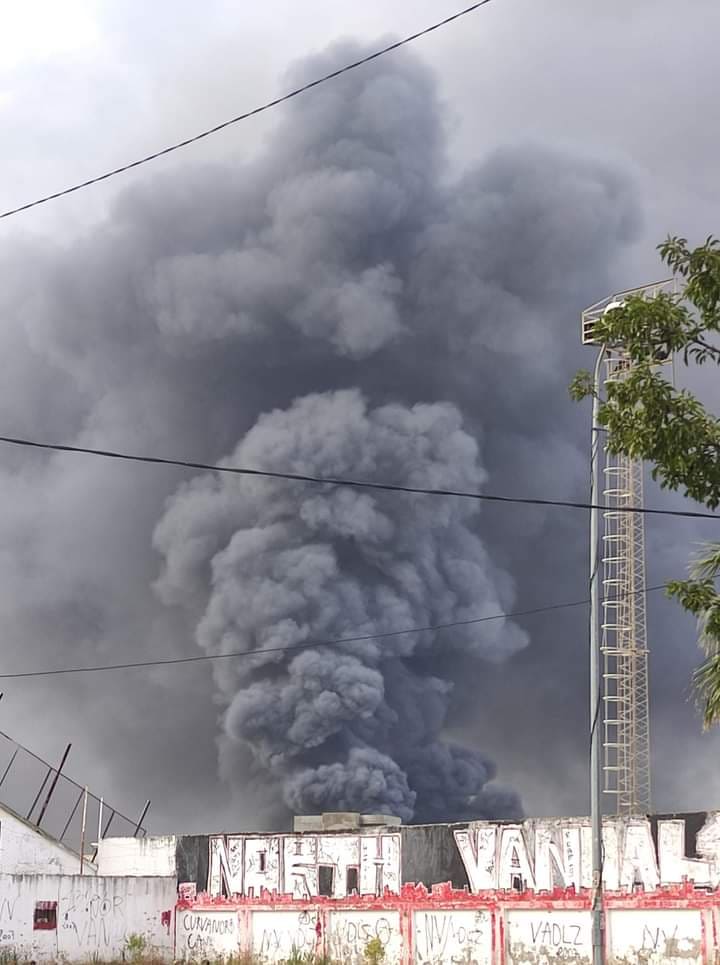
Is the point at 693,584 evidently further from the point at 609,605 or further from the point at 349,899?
the point at 609,605

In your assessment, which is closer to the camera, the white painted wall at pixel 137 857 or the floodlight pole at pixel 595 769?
the floodlight pole at pixel 595 769

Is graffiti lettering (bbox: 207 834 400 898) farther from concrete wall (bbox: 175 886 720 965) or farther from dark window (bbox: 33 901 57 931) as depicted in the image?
dark window (bbox: 33 901 57 931)

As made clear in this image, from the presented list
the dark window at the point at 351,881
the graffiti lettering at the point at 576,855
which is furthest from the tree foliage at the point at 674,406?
the dark window at the point at 351,881

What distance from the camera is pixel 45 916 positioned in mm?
36000

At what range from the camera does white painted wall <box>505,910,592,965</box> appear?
96.9 feet

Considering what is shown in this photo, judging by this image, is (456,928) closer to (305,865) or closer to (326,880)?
(326,880)

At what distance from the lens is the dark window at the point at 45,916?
35812mm

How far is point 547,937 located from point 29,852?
15577 millimetres

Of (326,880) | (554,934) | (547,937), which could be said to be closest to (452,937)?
(547,937)

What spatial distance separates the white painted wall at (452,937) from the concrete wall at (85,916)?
8.38 metres

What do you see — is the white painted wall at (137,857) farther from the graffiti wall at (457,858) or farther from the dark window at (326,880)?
the dark window at (326,880)

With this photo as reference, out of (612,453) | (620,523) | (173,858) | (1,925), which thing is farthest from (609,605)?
(612,453)

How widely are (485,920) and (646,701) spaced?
3171 centimetres

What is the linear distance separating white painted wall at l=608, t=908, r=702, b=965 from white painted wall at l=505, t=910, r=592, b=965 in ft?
2.06
